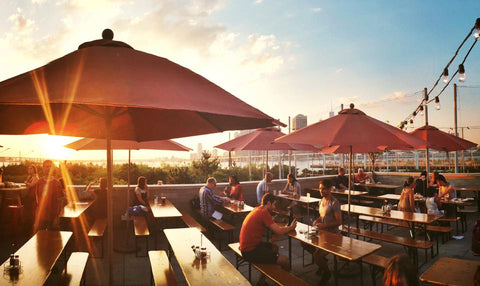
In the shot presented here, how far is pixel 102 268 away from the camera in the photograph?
20.2ft

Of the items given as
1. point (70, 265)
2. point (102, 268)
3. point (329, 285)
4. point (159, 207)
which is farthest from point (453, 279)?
point (159, 207)

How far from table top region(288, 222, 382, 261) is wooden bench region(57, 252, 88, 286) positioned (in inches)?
132

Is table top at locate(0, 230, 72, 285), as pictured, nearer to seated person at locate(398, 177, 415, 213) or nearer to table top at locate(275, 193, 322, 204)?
table top at locate(275, 193, 322, 204)

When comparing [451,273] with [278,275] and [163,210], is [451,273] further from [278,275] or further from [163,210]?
[163,210]

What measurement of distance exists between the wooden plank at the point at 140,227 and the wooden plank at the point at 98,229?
0.73 m

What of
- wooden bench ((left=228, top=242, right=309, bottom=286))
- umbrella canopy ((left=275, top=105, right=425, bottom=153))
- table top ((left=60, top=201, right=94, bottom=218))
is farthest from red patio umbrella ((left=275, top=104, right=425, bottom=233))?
table top ((left=60, top=201, right=94, bottom=218))

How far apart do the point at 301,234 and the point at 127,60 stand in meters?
4.35

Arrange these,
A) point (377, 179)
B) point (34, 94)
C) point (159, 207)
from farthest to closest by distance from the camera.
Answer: point (377, 179) → point (159, 207) → point (34, 94)

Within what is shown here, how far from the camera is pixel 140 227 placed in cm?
726

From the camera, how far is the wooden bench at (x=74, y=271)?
4129mm

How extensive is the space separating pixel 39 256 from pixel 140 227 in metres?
3.11

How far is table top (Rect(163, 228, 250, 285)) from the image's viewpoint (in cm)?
356

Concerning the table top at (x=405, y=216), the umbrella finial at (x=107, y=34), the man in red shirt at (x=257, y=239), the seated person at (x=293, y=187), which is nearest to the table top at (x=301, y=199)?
the seated person at (x=293, y=187)

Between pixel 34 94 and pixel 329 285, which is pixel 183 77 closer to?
pixel 34 94
